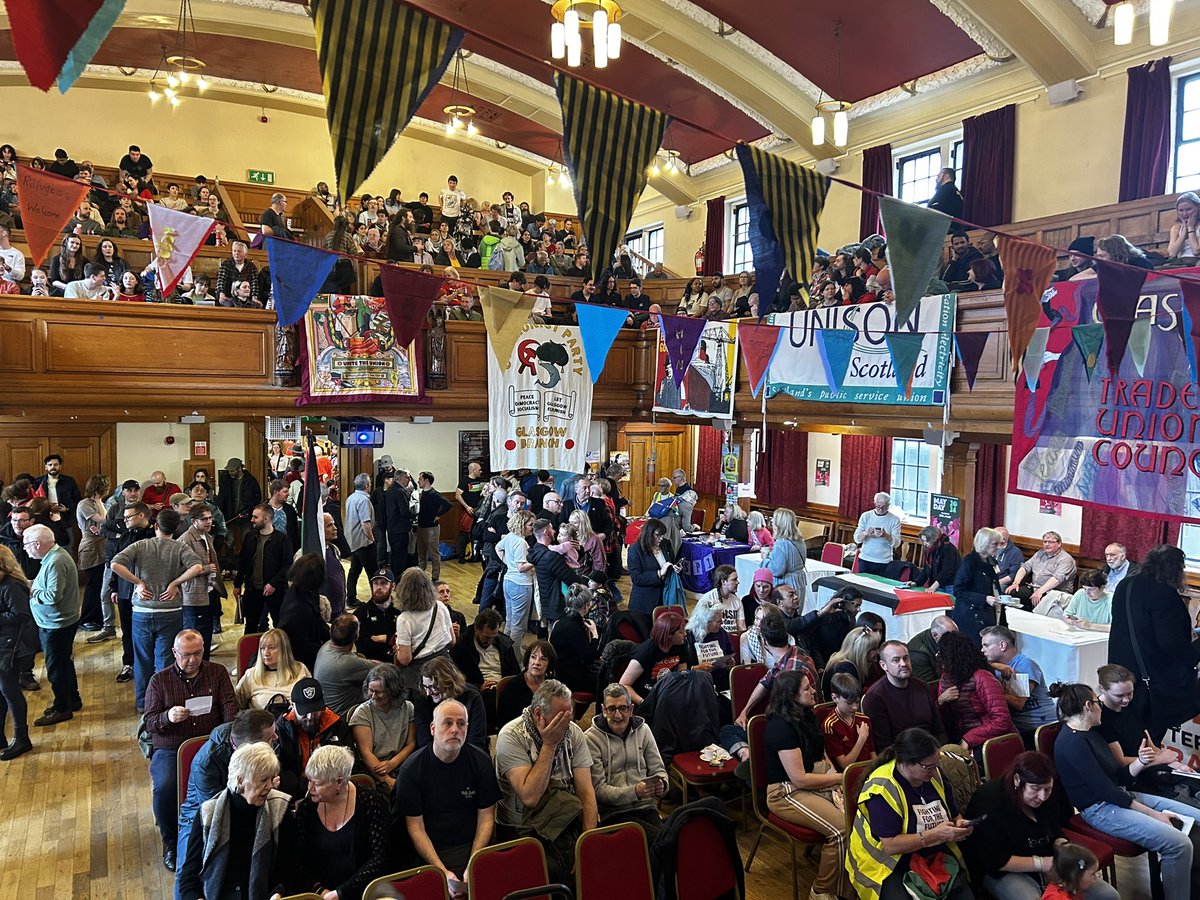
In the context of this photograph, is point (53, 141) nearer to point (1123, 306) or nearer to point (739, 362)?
point (739, 362)

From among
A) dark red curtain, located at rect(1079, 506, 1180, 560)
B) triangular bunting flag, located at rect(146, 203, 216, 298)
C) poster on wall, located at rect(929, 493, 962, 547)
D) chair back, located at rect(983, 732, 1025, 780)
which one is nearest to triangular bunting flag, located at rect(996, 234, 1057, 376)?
poster on wall, located at rect(929, 493, 962, 547)

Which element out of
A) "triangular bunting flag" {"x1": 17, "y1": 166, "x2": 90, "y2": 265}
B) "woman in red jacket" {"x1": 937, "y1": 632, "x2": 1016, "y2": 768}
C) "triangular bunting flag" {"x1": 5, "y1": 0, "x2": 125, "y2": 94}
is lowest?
"woman in red jacket" {"x1": 937, "y1": 632, "x2": 1016, "y2": 768}

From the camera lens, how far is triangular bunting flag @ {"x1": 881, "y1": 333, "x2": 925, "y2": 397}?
8289 mm

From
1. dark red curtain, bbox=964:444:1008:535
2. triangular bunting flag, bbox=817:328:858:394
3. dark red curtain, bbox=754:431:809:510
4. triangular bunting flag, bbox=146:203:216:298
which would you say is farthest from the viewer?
dark red curtain, bbox=754:431:809:510

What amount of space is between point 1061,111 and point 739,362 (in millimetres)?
5564

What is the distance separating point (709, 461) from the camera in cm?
1666

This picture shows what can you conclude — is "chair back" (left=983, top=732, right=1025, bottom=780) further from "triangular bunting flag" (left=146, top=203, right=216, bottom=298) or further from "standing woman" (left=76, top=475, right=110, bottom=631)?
"standing woman" (left=76, top=475, right=110, bottom=631)

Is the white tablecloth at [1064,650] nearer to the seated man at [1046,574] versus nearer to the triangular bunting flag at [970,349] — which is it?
the seated man at [1046,574]

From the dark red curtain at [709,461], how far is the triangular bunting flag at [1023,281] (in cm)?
994

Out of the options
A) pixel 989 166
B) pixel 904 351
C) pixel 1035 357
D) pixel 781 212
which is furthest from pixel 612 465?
pixel 781 212

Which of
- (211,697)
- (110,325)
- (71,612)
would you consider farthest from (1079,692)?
(110,325)

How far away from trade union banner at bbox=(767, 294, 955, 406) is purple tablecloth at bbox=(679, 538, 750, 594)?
7.70 feet

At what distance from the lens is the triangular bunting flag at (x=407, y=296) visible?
706 centimetres

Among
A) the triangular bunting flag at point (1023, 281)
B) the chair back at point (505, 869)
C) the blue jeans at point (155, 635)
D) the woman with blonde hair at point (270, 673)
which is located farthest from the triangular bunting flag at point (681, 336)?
the chair back at point (505, 869)
